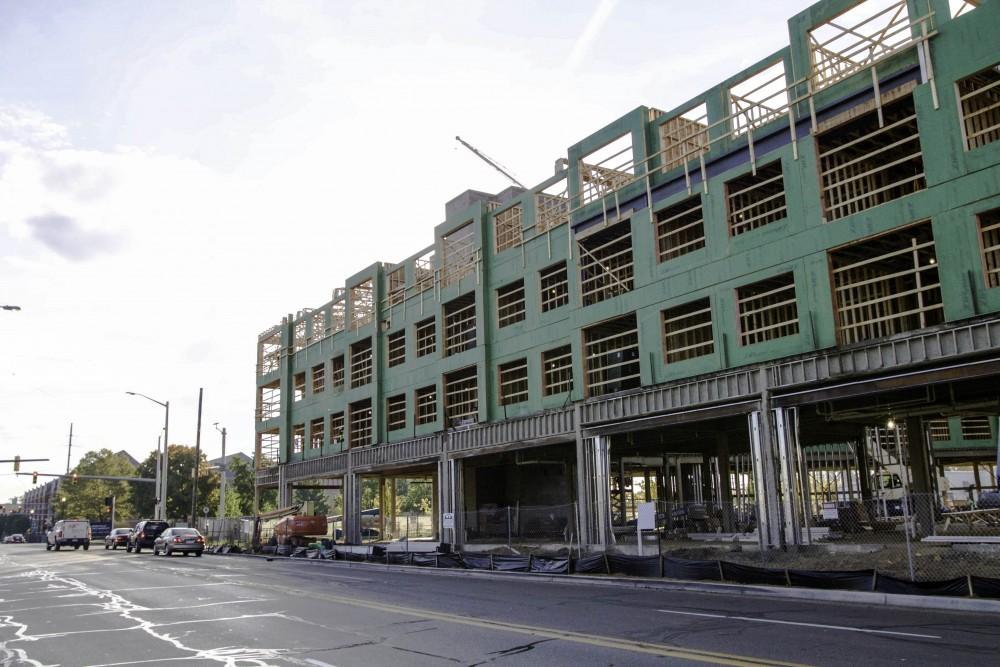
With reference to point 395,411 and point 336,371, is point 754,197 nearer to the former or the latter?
point 395,411

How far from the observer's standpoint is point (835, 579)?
1711cm

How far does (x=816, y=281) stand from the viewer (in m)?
24.3

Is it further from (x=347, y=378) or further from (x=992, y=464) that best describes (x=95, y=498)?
(x=992, y=464)

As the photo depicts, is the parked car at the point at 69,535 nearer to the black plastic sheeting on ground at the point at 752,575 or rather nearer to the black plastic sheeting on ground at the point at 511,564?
the black plastic sheeting on ground at the point at 511,564

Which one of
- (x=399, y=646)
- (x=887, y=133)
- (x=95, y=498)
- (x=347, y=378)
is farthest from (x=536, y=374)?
(x=95, y=498)

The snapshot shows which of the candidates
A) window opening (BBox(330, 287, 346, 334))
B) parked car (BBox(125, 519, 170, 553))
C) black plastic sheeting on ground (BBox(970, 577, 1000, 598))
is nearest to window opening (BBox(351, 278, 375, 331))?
window opening (BBox(330, 287, 346, 334))

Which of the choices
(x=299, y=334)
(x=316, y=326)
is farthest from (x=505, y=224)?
(x=299, y=334)

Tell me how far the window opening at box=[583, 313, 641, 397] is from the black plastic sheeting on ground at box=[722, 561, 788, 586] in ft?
39.4

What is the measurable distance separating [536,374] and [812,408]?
37.4 ft

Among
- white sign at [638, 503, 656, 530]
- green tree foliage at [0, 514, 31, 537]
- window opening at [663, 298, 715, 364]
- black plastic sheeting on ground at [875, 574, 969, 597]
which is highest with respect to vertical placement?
window opening at [663, 298, 715, 364]

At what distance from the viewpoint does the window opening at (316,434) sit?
5616cm

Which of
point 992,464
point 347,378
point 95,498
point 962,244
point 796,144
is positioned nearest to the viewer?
point 962,244

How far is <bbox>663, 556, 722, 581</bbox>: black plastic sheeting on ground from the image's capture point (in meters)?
20.0

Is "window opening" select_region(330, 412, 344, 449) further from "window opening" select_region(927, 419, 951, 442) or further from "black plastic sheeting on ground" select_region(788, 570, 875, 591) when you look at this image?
"black plastic sheeting on ground" select_region(788, 570, 875, 591)
